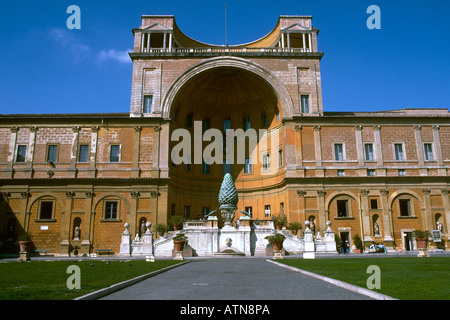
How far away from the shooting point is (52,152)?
35219mm

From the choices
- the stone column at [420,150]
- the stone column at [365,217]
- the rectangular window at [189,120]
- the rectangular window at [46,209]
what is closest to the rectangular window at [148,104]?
the rectangular window at [189,120]

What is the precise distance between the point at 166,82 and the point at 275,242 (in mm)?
20541

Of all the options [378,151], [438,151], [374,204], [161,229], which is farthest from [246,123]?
[438,151]

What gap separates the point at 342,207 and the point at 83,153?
25698 millimetres

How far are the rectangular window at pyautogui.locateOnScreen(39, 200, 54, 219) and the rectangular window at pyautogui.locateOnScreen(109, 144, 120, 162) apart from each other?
686cm

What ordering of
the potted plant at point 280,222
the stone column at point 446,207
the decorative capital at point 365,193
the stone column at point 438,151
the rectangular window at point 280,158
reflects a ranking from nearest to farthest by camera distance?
the potted plant at point 280,222 < the stone column at point 446,207 < the decorative capital at point 365,193 < the stone column at point 438,151 < the rectangular window at point 280,158

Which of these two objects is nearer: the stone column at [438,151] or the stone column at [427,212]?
the stone column at [427,212]

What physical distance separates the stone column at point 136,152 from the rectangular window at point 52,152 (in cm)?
775

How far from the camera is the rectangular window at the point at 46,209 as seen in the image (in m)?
33.9

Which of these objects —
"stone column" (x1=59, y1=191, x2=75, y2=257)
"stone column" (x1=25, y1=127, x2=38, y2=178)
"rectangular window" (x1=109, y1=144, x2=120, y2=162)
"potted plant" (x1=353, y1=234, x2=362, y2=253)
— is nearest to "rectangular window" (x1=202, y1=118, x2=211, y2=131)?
"rectangular window" (x1=109, y1=144, x2=120, y2=162)

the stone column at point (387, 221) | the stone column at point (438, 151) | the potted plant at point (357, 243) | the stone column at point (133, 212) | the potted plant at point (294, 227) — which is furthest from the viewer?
the stone column at point (438, 151)

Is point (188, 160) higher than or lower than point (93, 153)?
A: higher

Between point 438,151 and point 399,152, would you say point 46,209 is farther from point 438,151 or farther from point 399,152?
point 438,151

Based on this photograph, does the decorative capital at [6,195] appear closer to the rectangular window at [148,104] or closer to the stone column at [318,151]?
the rectangular window at [148,104]
